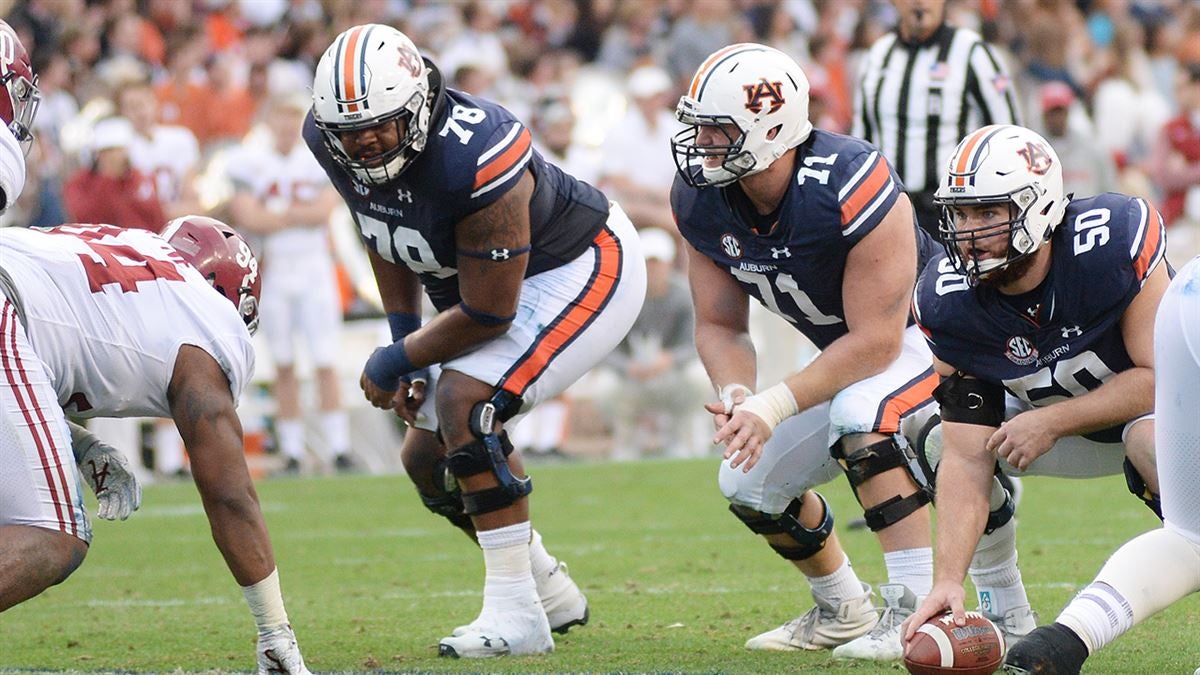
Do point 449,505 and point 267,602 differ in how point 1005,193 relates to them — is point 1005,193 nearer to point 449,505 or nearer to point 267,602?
point 267,602

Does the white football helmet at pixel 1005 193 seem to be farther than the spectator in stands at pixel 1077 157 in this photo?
No

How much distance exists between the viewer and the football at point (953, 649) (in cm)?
385

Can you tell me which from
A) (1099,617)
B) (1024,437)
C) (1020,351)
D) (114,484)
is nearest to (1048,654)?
(1099,617)

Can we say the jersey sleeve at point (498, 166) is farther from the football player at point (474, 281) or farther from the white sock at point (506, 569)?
the white sock at point (506, 569)

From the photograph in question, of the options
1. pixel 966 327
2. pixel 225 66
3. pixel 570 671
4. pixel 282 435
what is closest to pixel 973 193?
pixel 966 327

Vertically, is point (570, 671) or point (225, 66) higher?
point (225, 66)

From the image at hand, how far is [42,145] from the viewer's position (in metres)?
10.9

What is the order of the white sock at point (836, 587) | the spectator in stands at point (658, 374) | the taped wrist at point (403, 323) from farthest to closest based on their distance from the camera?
the spectator in stands at point (658, 374), the taped wrist at point (403, 323), the white sock at point (836, 587)

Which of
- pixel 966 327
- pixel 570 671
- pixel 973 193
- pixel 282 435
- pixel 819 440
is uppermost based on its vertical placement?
pixel 973 193

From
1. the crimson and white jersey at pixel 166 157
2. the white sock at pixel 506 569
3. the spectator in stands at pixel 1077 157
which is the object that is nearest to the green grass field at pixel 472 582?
the white sock at pixel 506 569

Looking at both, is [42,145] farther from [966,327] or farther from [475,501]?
[966,327]

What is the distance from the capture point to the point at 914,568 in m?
4.66

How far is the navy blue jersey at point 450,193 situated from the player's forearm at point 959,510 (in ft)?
4.97

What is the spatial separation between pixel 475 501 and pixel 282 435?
5.72 metres
